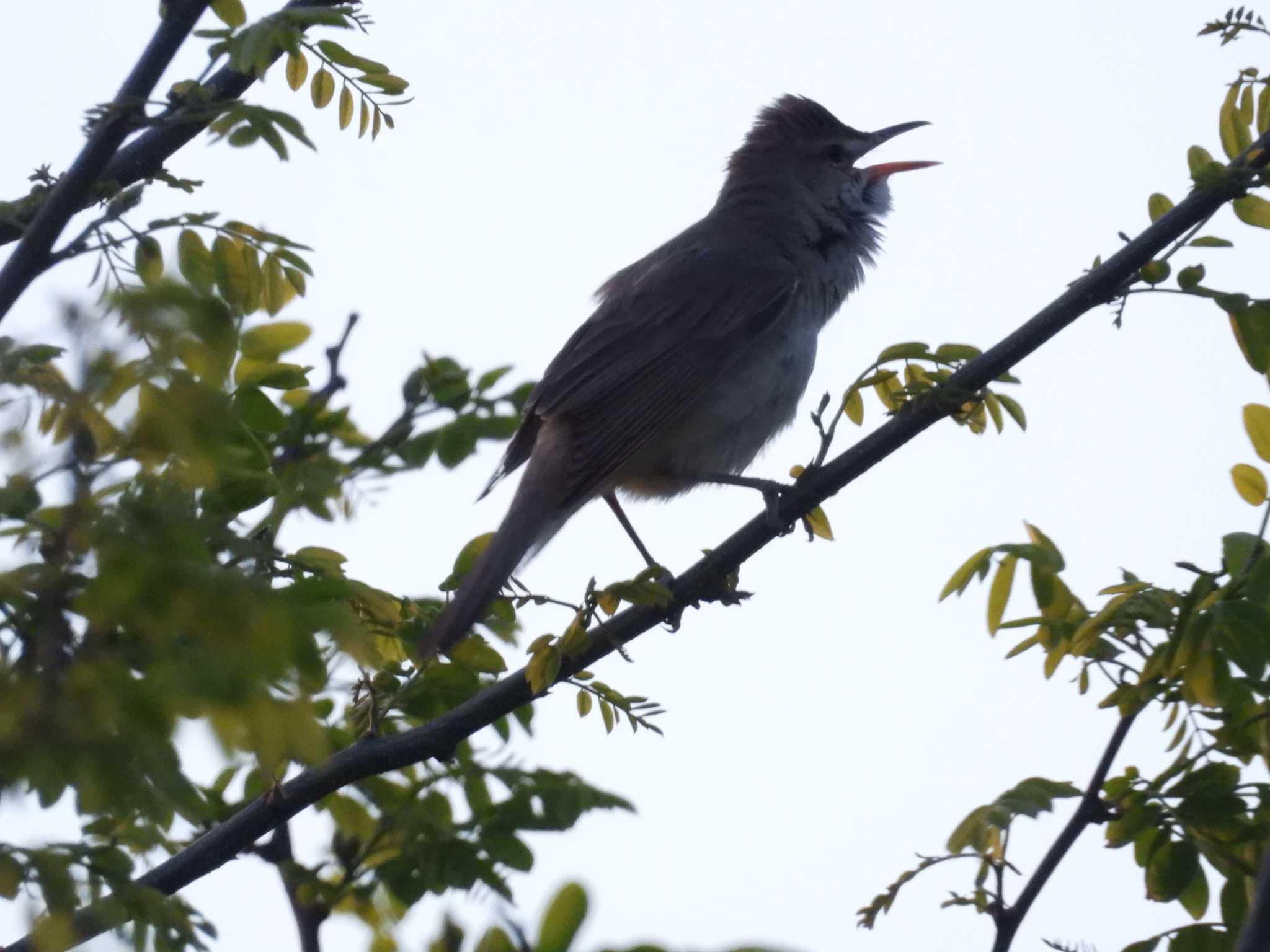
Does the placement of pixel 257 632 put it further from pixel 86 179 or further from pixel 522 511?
pixel 522 511

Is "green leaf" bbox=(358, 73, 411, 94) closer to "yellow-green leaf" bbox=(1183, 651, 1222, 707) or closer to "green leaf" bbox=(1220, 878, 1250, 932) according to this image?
"yellow-green leaf" bbox=(1183, 651, 1222, 707)

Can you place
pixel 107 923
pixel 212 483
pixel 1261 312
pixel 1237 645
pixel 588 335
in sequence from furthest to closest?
pixel 588 335
pixel 1261 312
pixel 1237 645
pixel 107 923
pixel 212 483

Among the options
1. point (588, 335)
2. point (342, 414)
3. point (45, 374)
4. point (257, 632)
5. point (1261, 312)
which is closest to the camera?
point (257, 632)

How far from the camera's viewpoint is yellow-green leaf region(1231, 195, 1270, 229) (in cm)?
286

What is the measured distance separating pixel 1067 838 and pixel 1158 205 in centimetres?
128

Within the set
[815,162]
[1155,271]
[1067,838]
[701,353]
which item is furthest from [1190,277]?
[815,162]

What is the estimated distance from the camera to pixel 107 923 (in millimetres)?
1799

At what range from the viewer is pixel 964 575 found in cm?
295

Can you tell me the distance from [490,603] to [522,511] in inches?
40.8

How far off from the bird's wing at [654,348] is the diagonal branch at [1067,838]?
215 centimetres

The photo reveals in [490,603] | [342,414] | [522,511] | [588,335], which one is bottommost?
[490,603]

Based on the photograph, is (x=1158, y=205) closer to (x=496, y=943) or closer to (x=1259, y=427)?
(x=1259, y=427)

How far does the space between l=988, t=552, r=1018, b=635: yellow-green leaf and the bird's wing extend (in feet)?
5.82

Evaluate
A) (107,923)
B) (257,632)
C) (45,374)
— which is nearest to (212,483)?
(257,632)
